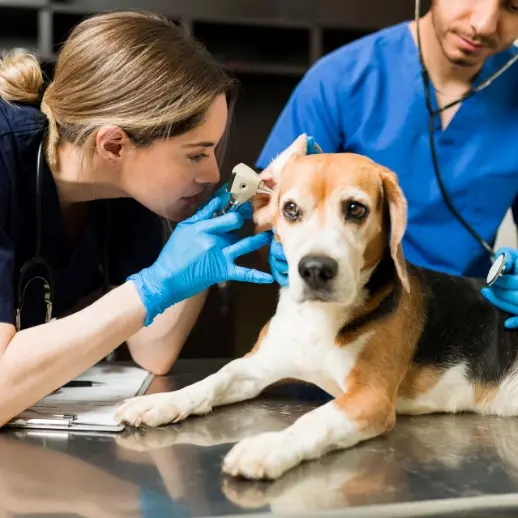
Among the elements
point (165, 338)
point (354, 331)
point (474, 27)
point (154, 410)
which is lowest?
point (165, 338)

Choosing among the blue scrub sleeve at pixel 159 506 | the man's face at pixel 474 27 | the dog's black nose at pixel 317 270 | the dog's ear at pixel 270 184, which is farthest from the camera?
the man's face at pixel 474 27

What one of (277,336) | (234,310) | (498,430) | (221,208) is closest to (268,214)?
(221,208)

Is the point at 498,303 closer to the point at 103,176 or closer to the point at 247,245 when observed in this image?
the point at 247,245

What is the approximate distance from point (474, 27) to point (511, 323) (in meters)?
0.58

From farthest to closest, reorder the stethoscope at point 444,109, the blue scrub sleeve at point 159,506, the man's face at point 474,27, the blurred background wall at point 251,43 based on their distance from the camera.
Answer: the blurred background wall at point 251,43 < the stethoscope at point 444,109 < the man's face at point 474,27 < the blue scrub sleeve at point 159,506

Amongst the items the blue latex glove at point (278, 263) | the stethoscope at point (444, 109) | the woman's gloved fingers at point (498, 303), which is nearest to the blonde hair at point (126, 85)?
the blue latex glove at point (278, 263)

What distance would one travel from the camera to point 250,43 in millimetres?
2779

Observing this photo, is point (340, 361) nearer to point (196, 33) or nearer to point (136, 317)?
point (136, 317)

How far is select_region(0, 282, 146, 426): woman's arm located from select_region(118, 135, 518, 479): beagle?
0.11 meters

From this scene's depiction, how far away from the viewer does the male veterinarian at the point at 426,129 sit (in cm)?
150

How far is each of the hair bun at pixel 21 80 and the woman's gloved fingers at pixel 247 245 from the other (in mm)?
485

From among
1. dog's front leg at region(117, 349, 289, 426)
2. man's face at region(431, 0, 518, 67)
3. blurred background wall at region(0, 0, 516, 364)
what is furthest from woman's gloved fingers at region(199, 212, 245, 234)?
blurred background wall at region(0, 0, 516, 364)

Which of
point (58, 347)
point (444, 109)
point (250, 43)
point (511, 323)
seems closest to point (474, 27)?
point (444, 109)

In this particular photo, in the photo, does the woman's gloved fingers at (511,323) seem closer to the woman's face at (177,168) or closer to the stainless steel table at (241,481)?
the stainless steel table at (241,481)
